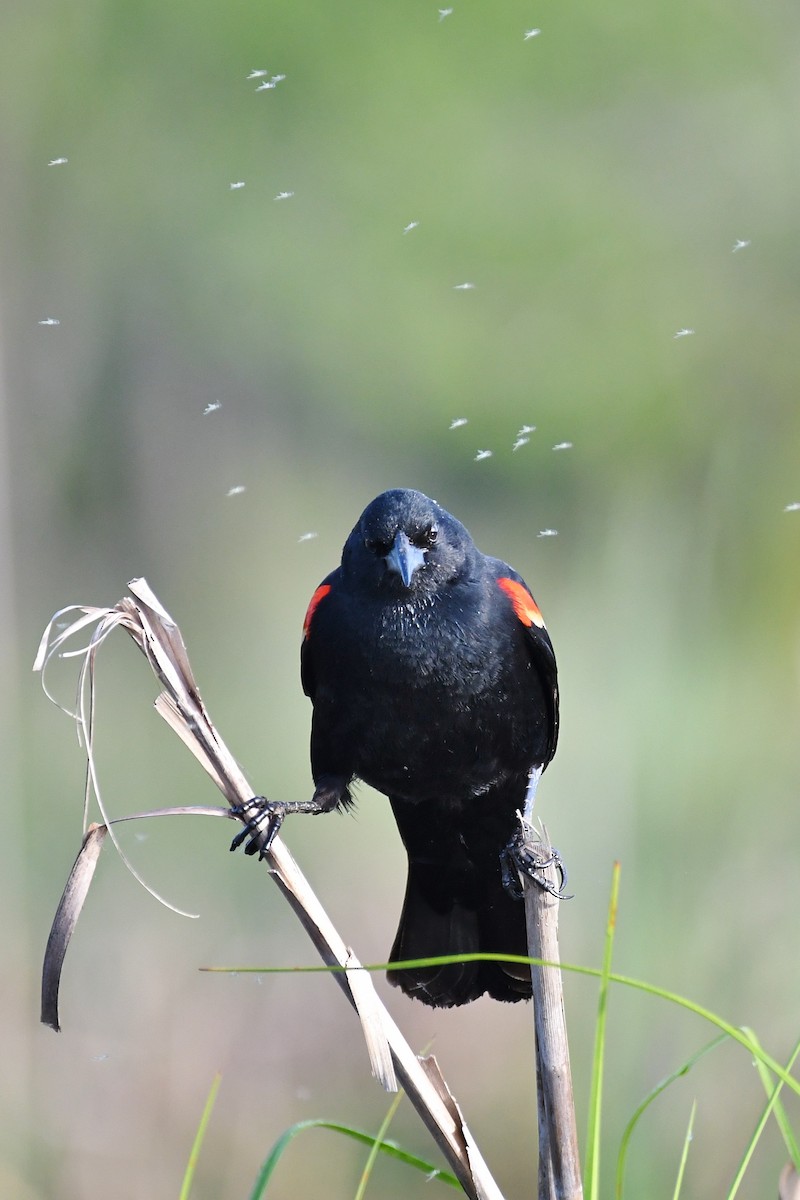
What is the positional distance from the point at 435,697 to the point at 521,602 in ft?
1.12

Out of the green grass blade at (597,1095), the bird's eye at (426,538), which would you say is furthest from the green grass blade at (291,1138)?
the bird's eye at (426,538)

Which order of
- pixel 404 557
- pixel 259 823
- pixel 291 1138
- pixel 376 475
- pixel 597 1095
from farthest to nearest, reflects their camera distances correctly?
pixel 376 475, pixel 404 557, pixel 259 823, pixel 291 1138, pixel 597 1095

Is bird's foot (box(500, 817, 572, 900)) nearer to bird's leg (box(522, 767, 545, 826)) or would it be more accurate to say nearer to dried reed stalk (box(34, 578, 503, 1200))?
bird's leg (box(522, 767, 545, 826))

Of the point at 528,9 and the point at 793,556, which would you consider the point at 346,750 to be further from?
the point at 528,9

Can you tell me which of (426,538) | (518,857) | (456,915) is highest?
(426,538)

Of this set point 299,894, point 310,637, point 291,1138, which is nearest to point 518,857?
point 310,637

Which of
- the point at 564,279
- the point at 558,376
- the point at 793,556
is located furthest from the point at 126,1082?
the point at 564,279

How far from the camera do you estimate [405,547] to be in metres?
2.23

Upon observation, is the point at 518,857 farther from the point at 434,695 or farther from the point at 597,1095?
the point at 597,1095

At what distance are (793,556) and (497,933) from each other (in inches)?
88.5

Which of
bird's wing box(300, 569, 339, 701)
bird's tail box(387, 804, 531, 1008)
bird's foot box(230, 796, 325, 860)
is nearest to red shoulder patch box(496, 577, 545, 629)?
bird's wing box(300, 569, 339, 701)

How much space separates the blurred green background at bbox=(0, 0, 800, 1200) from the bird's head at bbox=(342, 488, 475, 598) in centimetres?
95

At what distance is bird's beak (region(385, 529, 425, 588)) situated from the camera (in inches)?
86.4

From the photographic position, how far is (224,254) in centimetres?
641
